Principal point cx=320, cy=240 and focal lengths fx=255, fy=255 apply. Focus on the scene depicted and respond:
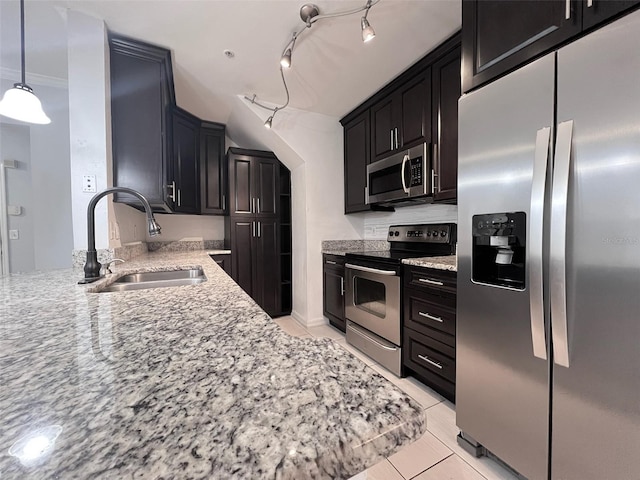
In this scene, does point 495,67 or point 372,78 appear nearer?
point 495,67

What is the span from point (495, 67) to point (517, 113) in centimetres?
27

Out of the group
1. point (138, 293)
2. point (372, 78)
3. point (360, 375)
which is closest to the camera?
point (360, 375)

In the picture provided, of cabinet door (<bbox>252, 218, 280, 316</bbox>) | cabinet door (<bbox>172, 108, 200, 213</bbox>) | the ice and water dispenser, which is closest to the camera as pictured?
the ice and water dispenser

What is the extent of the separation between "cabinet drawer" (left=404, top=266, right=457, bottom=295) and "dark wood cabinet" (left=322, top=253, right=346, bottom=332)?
3.11ft

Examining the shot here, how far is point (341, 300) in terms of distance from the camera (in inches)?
108

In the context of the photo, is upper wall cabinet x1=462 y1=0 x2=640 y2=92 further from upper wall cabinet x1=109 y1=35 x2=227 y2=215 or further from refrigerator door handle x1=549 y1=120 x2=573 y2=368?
upper wall cabinet x1=109 y1=35 x2=227 y2=215

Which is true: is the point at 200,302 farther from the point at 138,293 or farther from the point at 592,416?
the point at 592,416

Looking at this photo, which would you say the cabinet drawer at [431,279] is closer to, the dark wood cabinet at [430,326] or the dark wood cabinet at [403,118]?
the dark wood cabinet at [430,326]

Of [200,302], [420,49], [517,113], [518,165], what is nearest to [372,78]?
[420,49]

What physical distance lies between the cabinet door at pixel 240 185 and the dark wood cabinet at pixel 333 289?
1.14 metres

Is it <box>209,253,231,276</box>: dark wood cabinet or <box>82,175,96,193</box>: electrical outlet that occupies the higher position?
<box>82,175,96,193</box>: electrical outlet

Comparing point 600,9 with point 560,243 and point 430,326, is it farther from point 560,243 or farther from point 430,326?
point 430,326

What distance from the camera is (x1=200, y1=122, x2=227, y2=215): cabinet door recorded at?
3090 mm

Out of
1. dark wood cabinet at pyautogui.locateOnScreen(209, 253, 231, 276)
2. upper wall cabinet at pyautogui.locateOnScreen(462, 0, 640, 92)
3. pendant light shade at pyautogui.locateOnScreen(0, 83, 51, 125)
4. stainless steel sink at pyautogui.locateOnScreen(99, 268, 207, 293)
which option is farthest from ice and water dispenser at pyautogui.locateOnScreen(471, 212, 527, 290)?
dark wood cabinet at pyautogui.locateOnScreen(209, 253, 231, 276)
